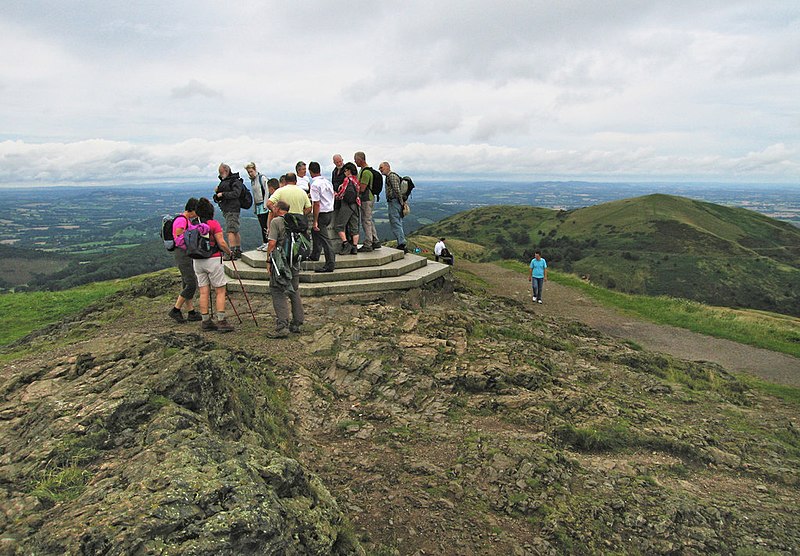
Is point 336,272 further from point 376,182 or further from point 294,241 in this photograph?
point 294,241

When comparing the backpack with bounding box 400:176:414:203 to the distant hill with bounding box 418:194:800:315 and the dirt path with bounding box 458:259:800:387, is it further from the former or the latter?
the distant hill with bounding box 418:194:800:315

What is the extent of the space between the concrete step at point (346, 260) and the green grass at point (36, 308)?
520cm

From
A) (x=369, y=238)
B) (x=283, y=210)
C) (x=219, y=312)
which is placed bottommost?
(x=219, y=312)

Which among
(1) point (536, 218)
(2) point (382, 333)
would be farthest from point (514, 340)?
(1) point (536, 218)

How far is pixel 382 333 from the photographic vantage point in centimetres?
881

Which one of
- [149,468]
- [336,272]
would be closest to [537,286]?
[336,272]

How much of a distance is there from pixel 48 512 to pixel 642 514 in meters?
5.78

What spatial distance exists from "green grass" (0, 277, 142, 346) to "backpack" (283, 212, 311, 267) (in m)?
7.55

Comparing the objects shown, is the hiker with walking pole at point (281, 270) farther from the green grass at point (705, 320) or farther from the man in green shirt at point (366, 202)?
Result: the green grass at point (705, 320)

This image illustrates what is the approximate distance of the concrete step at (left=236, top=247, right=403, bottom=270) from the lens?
1155cm

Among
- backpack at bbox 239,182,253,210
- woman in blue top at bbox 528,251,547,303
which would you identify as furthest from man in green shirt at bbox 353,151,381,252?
woman in blue top at bbox 528,251,547,303

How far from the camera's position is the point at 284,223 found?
8.32 meters

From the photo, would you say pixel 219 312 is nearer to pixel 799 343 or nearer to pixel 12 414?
pixel 12 414

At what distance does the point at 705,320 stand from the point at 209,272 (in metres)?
17.7
